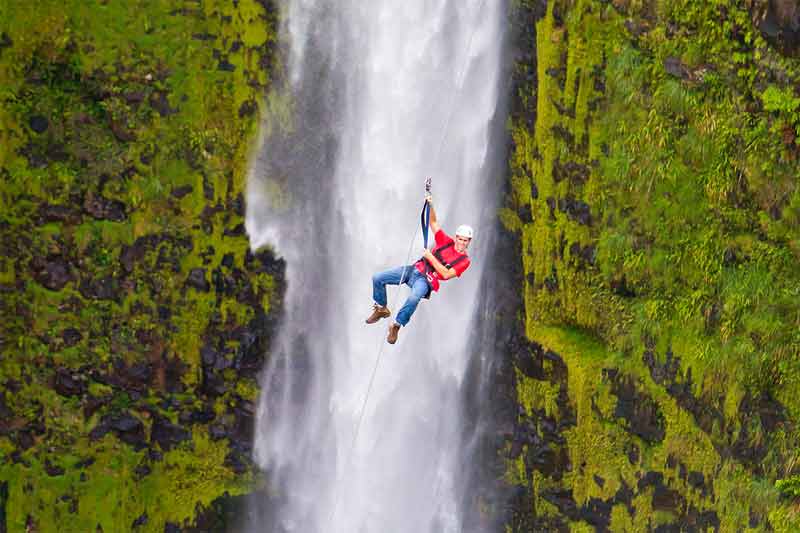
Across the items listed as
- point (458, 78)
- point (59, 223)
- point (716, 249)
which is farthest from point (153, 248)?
point (716, 249)

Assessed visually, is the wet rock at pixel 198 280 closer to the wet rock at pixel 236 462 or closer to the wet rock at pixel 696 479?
the wet rock at pixel 236 462

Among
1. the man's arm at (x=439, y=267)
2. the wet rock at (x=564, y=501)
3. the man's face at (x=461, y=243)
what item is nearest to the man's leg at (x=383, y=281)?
the man's arm at (x=439, y=267)

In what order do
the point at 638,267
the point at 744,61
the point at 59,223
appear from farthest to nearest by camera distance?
the point at 59,223 → the point at 638,267 → the point at 744,61

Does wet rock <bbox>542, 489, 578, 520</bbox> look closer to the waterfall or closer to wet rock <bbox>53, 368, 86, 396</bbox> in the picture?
the waterfall

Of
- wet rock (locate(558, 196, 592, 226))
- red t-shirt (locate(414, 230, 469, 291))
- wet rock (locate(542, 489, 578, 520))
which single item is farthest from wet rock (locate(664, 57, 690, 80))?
wet rock (locate(542, 489, 578, 520))

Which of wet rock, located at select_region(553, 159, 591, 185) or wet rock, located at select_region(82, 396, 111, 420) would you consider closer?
wet rock, located at select_region(553, 159, 591, 185)

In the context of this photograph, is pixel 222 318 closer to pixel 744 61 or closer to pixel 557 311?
pixel 557 311
